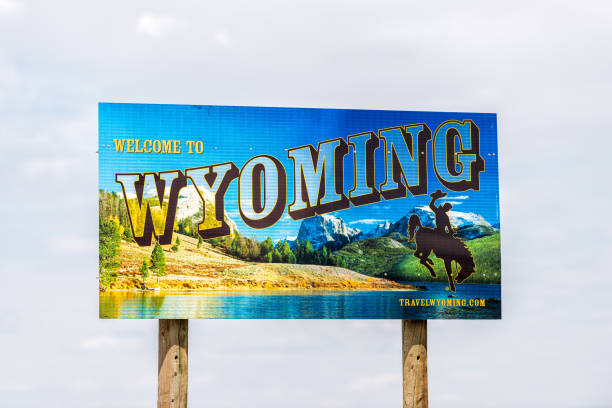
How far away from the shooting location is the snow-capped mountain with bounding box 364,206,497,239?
1262 centimetres

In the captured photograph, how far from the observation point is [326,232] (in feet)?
40.9

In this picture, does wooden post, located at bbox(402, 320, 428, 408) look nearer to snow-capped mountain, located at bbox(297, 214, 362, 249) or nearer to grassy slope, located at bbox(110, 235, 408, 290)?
grassy slope, located at bbox(110, 235, 408, 290)

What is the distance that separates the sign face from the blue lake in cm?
2

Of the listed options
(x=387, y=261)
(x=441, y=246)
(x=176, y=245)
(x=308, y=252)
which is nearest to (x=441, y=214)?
(x=441, y=246)

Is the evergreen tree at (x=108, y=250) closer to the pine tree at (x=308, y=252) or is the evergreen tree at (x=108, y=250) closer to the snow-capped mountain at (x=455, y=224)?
the pine tree at (x=308, y=252)

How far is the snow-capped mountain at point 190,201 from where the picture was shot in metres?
12.2

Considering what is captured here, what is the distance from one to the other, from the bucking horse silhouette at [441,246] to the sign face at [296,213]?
0.05ft

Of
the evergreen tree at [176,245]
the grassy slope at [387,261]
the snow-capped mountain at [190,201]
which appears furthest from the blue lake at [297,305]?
the snow-capped mountain at [190,201]

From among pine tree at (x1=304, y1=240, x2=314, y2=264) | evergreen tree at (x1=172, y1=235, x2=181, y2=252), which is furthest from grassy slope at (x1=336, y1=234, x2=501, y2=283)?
evergreen tree at (x1=172, y1=235, x2=181, y2=252)

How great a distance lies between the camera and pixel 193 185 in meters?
12.2

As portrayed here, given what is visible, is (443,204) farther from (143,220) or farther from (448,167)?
(143,220)

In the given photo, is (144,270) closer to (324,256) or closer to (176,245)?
(176,245)

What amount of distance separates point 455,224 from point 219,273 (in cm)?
346

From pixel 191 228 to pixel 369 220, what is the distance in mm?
2525
